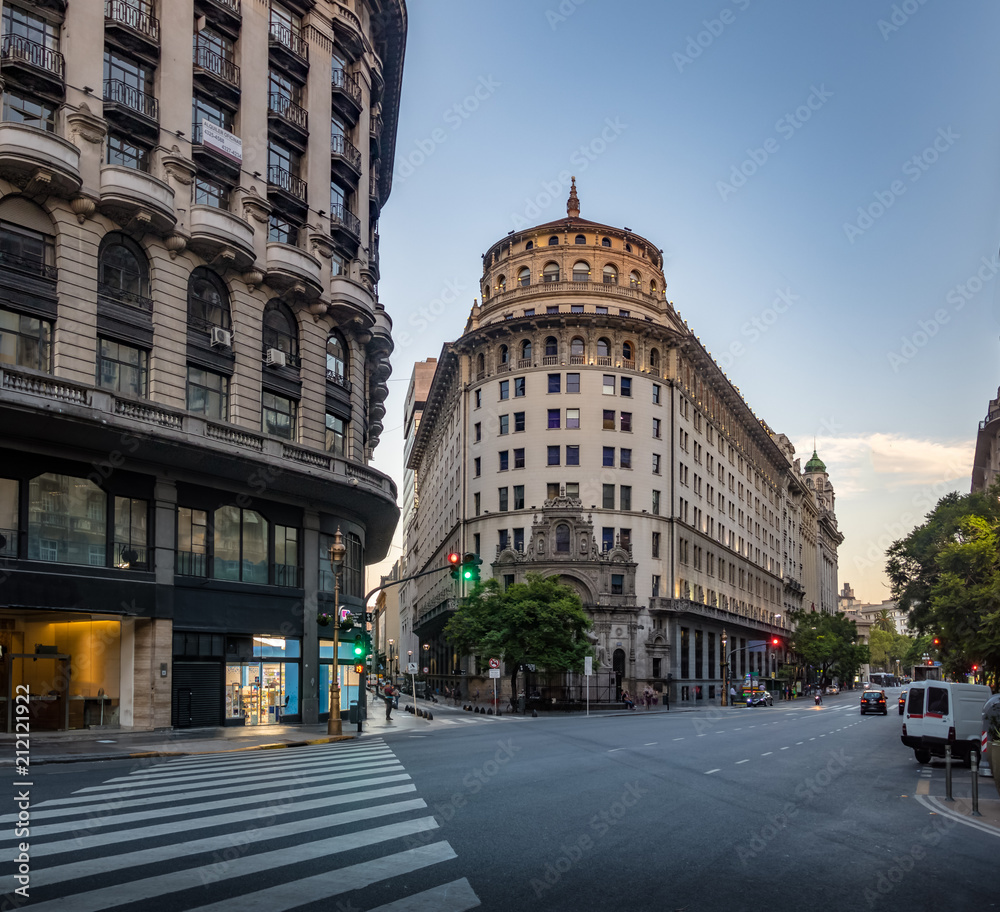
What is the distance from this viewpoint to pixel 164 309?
111ft

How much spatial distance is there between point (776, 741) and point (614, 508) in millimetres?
41852

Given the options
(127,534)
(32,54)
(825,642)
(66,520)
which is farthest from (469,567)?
(825,642)

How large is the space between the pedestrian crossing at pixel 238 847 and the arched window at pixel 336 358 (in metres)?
26.1

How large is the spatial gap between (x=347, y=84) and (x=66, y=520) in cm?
2520

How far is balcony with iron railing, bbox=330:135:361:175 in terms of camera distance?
4412 cm

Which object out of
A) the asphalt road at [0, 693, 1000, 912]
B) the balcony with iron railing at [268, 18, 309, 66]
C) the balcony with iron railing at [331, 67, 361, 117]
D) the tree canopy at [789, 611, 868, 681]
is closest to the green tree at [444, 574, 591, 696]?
the balcony with iron railing at [331, 67, 361, 117]

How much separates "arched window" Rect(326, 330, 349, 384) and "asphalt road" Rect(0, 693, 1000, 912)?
2252 cm

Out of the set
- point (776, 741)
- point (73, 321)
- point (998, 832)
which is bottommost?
point (776, 741)

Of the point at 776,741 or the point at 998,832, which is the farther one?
the point at 776,741

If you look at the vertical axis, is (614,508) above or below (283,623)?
above

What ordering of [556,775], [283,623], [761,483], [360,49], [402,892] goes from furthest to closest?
[761,483] < [360,49] < [283,623] < [556,775] < [402,892]

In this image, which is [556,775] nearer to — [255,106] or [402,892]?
[402,892]

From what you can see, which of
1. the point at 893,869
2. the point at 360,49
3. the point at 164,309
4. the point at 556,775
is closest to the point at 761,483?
the point at 360,49

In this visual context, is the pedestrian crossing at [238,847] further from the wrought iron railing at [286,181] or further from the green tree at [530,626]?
the green tree at [530,626]
